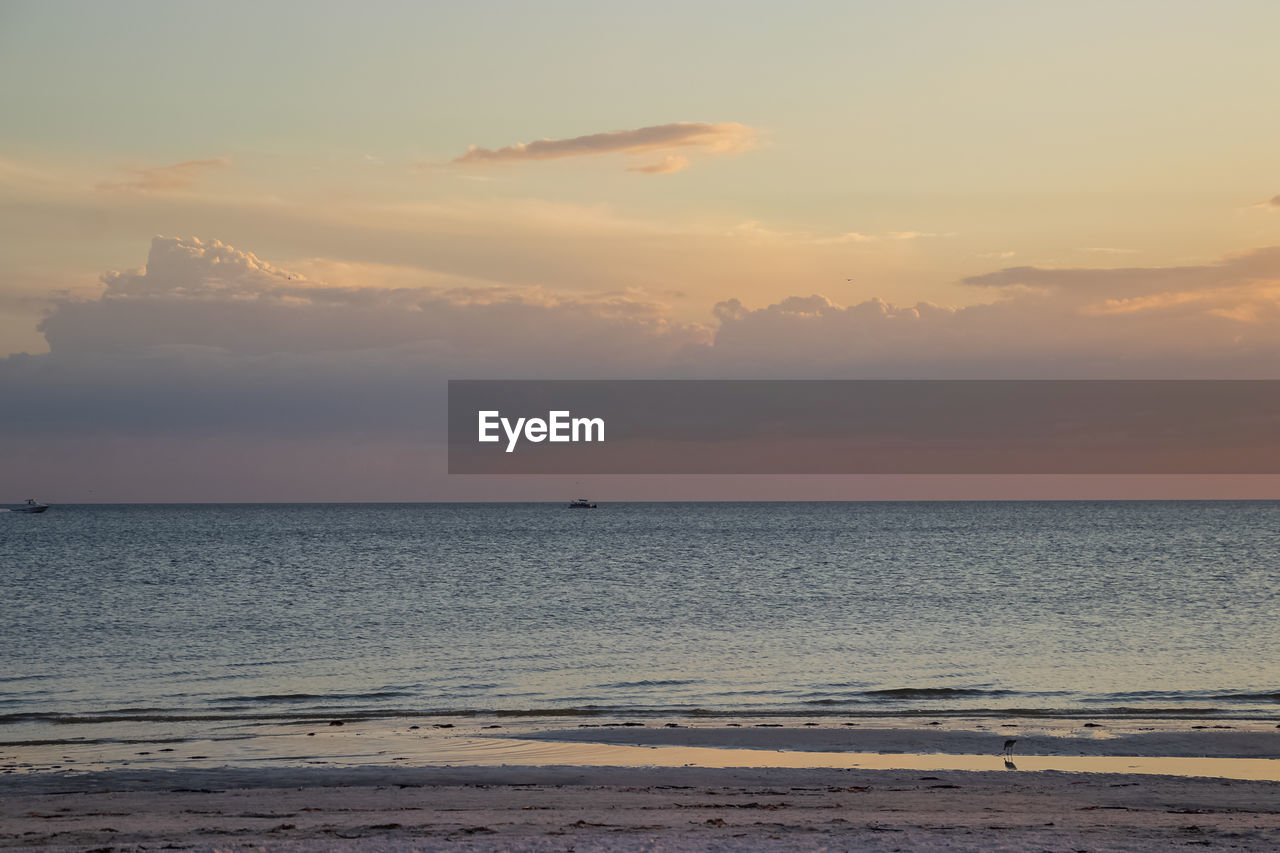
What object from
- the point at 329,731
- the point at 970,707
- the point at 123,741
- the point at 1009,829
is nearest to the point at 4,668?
the point at 123,741

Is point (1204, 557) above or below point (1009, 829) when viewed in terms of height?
below

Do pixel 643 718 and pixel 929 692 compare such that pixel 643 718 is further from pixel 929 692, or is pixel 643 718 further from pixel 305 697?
pixel 305 697

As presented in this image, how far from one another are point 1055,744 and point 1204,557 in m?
82.4

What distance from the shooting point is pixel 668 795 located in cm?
1759

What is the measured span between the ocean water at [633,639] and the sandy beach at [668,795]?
12.3 ft

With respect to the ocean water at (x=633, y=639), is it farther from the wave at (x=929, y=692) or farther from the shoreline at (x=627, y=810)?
the shoreline at (x=627, y=810)

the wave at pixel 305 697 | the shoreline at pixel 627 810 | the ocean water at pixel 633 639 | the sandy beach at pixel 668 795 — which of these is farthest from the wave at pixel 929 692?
the wave at pixel 305 697

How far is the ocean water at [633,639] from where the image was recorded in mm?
28047

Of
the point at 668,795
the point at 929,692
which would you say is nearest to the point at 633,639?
the point at 929,692

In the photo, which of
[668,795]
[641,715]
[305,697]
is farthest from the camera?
[305,697]

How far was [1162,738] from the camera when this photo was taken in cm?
2262

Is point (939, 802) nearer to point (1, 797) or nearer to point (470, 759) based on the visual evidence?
point (470, 759)

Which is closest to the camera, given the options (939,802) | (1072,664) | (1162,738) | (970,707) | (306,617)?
(939,802)

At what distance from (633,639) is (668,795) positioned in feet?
77.4
